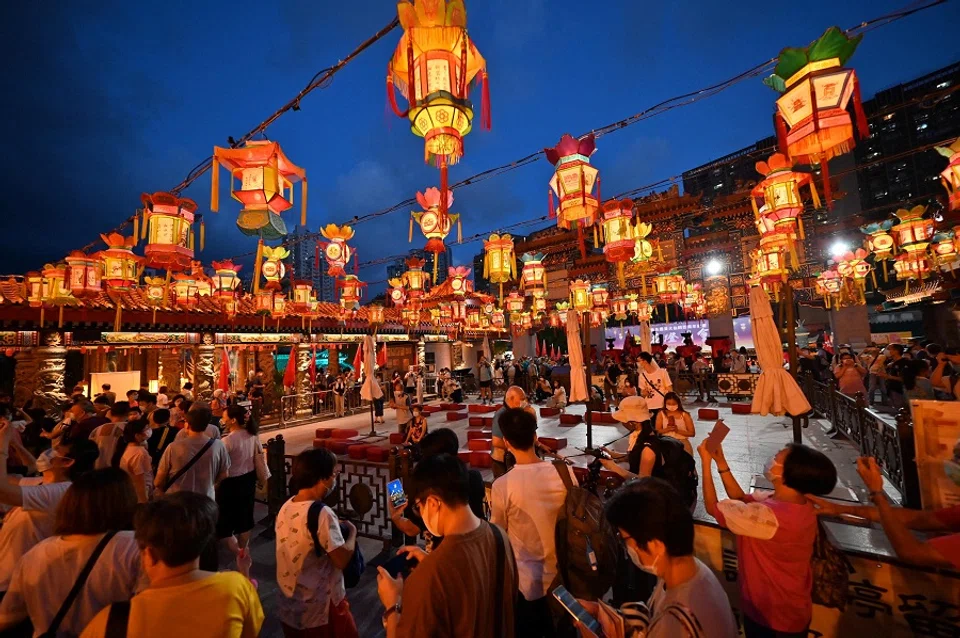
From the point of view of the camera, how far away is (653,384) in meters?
7.47

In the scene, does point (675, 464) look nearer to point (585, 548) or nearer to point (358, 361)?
point (585, 548)

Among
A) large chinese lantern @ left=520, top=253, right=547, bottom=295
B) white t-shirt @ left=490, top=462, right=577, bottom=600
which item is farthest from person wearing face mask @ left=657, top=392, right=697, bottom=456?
large chinese lantern @ left=520, top=253, right=547, bottom=295

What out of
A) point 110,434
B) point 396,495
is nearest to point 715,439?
point 396,495

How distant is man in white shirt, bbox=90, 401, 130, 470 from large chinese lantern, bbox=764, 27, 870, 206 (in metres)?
8.79

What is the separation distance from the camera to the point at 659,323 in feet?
95.7

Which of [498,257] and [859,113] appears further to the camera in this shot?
[498,257]

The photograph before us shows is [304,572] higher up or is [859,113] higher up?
[859,113]

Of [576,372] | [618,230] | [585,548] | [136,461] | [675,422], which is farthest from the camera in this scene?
[576,372]

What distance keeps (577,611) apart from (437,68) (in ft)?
15.4

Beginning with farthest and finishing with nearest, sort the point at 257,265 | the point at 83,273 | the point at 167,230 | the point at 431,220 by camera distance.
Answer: the point at 83,273
the point at 431,220
the point at 167,230
the point at 257,265

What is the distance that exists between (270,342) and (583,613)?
1825 centimetres

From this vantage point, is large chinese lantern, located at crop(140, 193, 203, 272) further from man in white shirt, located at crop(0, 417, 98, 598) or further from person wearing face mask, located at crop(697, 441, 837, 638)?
person wearing face mask, located at crop(697, 441, 837, 638)

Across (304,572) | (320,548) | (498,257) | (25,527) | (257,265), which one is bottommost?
(304,572)

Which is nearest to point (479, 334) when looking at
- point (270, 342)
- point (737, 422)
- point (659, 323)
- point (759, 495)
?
point (659, 323)
